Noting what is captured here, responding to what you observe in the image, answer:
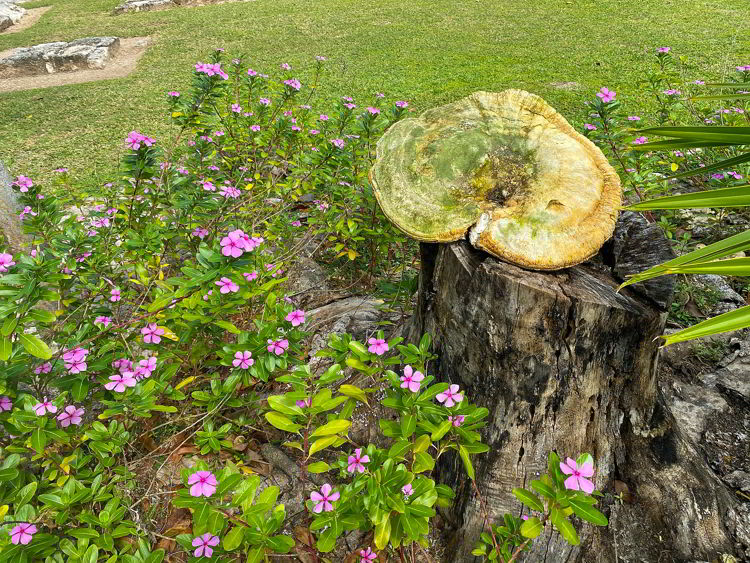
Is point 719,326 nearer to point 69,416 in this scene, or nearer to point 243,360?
point 243,360

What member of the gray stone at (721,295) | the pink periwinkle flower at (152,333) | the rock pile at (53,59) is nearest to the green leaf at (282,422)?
the pink periwinkle flower at (152,333)

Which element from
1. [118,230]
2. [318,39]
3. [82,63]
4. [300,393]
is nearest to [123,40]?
[82,63]

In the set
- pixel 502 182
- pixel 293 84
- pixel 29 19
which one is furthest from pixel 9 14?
pixel 502 182

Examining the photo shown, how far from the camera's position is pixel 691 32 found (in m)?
8.77

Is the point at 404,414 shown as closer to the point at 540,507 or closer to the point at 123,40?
the point at 540,507

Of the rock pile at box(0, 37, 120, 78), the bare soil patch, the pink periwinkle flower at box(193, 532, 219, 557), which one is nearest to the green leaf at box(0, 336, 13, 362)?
the pink periwinkle flower at box(193, 532, 219, 557)

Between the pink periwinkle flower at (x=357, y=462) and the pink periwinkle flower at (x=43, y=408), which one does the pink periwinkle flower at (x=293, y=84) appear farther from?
the pink periwinkle flower at (x=357, y=462)

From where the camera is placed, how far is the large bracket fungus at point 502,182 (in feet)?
4.98

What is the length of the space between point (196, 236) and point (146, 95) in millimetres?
6677

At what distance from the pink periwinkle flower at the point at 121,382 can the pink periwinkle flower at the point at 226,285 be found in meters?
0.36

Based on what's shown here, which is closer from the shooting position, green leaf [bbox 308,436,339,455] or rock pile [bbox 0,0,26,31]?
green leaf [bbox 308,436,339,455]

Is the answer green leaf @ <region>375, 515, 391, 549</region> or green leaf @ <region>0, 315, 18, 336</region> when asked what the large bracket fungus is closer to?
green leaf @ <region>375, 515, 391, 549</region>

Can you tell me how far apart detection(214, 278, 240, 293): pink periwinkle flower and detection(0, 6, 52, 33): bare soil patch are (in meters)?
16.5

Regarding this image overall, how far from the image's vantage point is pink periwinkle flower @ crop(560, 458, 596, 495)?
1.10 m
